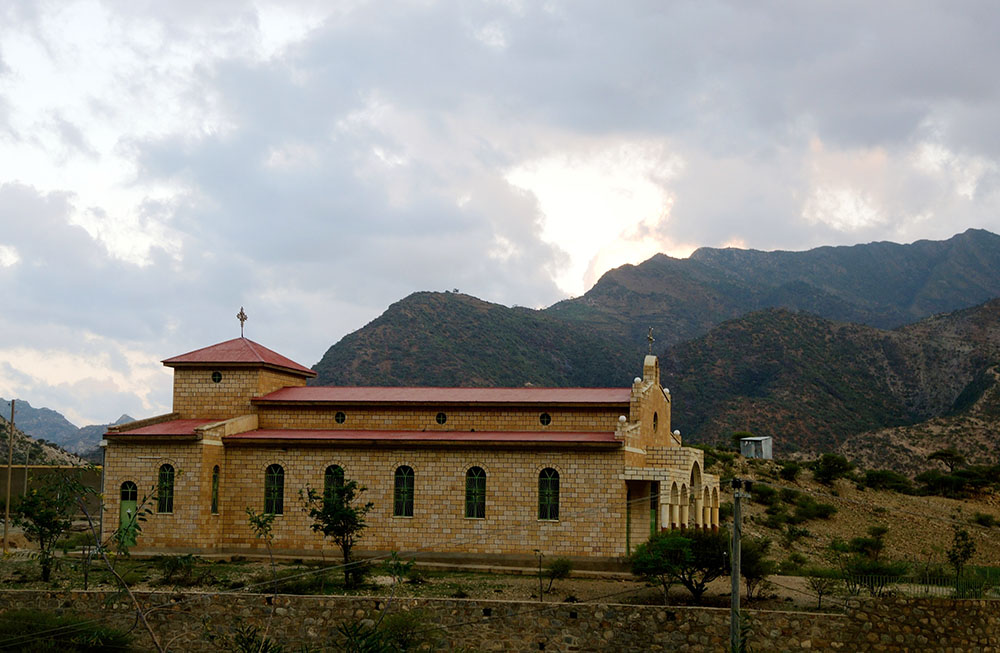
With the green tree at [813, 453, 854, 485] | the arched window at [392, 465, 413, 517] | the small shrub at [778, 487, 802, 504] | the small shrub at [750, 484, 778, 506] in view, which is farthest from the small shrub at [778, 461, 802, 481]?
the arched window at [392, 465, 413, 517]

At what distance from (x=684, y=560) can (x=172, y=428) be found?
19.2m

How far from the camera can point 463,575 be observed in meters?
31.4

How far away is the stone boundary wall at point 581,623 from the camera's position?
24516 millimetres

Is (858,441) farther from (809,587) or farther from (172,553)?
(172,553)

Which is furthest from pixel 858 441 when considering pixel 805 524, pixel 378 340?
pixel 378 340

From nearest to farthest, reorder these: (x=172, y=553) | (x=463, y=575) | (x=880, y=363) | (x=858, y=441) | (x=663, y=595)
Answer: (x=663, y=595), (x=463, y=575), (x=172, y=553), (x=858, y=441), (x=880, y=363)

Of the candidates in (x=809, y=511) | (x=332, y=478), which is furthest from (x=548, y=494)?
(x=809, y=511)

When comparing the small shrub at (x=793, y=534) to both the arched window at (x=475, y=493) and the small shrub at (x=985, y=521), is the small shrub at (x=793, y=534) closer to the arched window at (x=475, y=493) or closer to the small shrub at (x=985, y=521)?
the small shrub at (x=985, y=521)

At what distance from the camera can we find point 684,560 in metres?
27.2

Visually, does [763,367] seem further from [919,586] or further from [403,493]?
[919,586]

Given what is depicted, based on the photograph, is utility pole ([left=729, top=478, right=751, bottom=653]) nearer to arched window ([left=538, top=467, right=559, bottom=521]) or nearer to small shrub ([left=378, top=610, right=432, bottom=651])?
small shrub ([left=378, top=610, right=432, bottom=651])

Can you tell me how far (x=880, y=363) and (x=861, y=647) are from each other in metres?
101

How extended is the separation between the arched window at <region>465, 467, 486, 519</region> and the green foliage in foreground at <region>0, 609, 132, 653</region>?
1189 centimetres

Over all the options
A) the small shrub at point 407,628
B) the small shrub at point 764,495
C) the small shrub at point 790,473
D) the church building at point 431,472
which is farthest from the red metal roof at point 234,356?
the small shrub at point 790,473
